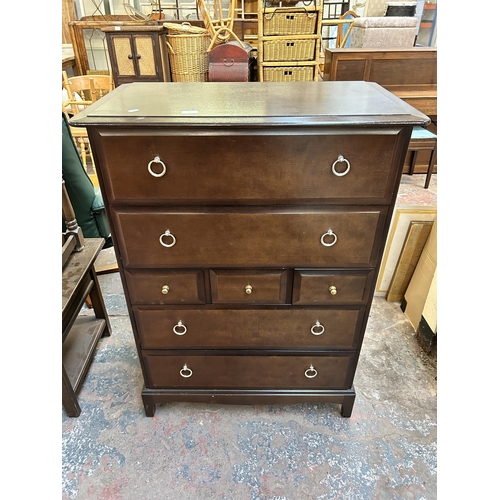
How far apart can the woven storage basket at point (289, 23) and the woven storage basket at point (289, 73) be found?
0.23 meters

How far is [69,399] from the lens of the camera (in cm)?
144

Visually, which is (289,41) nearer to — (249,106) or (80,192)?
(80,192)

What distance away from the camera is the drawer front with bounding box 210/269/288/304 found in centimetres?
115

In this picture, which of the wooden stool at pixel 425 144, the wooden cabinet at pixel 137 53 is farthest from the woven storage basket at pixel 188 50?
the wooden stool at pixel 425 144

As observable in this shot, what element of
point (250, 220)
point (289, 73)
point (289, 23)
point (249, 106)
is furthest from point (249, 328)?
point (289, 23)

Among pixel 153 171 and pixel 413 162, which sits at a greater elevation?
pixel 153 171

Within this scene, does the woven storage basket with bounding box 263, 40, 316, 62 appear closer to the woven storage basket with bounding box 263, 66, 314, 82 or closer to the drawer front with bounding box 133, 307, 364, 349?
the woven storage basket with bounding box 263, 66, 314, 82

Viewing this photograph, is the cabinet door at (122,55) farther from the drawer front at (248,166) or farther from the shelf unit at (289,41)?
the drawer front at (248,166)

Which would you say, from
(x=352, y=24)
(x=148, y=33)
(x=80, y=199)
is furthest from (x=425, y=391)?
(x=148, y=33)

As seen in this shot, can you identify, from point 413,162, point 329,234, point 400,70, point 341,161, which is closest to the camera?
point 341,161

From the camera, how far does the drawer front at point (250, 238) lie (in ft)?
3.40

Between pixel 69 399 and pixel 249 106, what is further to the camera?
pixel 69 399

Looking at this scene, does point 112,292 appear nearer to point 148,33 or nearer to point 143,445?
point 143,445

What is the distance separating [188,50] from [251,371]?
290 centimetres
